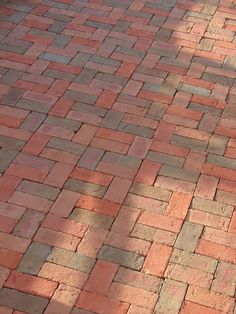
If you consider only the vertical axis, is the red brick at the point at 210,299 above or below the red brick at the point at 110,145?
below

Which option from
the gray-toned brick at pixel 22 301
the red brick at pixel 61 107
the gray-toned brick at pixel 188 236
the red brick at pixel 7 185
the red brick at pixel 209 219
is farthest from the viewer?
the red brick at pixel 61 107

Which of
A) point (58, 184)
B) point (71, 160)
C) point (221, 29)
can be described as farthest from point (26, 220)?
point (221, 29)

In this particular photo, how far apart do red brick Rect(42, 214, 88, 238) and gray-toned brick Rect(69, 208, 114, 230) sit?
4 cm

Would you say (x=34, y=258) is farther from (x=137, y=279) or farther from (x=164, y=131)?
(x=164, y=131)

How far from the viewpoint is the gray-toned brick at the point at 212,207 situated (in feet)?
11.0

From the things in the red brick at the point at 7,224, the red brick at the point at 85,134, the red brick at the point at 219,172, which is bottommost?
the red brick at the point at 219,172

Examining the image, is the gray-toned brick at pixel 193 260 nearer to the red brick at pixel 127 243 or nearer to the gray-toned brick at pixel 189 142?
the red brick at pixel 127 243

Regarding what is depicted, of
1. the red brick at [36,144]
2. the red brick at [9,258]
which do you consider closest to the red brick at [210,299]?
the red brick at [9,258]

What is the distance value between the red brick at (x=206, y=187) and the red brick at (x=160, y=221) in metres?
0.27

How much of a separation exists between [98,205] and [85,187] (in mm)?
169

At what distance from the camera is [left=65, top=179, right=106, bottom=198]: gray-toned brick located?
342cm

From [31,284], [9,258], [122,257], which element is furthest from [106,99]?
[31,284]

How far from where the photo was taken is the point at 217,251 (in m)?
3.13

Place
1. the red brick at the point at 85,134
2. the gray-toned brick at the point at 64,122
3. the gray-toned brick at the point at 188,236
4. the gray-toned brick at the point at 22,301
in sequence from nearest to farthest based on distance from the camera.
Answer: the gray-toned brick at the point at 22,301, the gray-toned brick at the point at 188,236, the red brick at the point at 85,134, the gray-toned brick at the point at 64,122
